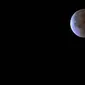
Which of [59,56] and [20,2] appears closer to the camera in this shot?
[20,2]

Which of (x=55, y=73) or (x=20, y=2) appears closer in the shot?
(x=20, y=2)

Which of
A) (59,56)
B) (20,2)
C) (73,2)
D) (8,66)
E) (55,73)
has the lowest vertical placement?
(8,66)

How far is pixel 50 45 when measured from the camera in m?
2.55

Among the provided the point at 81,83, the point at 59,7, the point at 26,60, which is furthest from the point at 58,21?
the point at 81,83

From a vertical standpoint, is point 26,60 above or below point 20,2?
below

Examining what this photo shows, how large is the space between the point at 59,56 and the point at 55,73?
19 centimetres

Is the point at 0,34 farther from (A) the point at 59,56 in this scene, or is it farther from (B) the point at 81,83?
(B) the point at 81,83

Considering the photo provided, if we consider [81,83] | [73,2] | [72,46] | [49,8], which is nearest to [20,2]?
[49,8]

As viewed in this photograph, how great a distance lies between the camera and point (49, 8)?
8.00ft

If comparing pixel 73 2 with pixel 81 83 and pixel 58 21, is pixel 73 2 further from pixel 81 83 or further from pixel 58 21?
pixel 81 83

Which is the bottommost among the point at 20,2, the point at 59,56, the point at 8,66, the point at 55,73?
the point at 8,66

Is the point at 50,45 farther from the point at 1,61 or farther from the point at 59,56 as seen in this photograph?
the point at 1,61

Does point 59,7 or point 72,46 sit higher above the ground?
point 59,7

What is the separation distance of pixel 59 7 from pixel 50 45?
42cm
